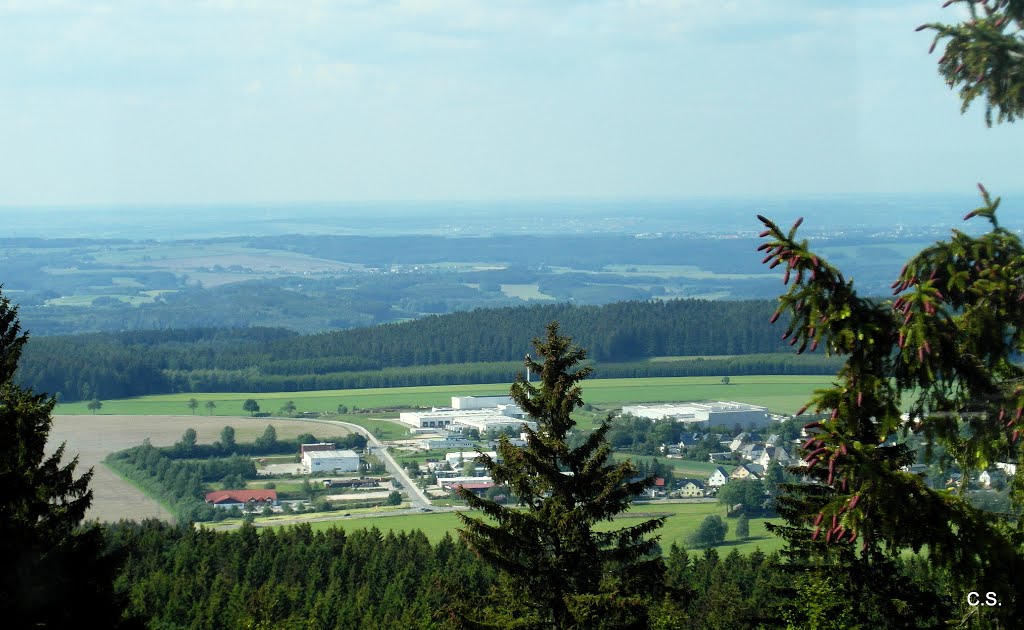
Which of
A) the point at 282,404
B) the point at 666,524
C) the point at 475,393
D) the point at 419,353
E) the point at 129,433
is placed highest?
the point at 666,524

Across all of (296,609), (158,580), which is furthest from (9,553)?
(158,580)

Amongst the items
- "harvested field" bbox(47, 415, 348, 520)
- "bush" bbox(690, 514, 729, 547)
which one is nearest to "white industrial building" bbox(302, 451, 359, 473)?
"harvested field" bbox(47, 415, 348, 520)

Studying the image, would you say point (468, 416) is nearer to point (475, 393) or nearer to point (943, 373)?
point (475, 393)

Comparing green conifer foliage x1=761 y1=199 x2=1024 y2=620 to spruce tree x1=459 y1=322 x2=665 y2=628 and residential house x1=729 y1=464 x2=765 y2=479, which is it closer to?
spruce tree x1=459 y1=322 x2=665 y2=628

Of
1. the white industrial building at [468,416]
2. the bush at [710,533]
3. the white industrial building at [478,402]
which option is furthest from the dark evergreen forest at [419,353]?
the bush at [710,533]

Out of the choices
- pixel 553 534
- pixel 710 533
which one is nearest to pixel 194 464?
pixel 710 533

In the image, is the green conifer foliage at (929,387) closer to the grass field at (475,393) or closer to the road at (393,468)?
the road at (393,468)
